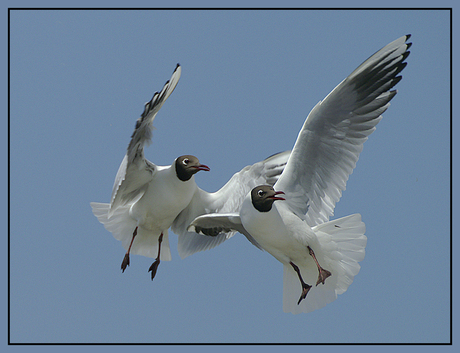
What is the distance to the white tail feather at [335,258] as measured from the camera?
5813 millimetres

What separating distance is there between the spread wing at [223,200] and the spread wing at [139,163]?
0.55m

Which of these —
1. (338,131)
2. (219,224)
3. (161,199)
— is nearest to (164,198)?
(161,199)

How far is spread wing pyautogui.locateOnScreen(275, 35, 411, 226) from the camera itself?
5.63 m

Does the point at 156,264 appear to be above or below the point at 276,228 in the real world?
below

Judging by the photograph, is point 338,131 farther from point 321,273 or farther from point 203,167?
point 203,167

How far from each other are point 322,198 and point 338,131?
24.4 inches

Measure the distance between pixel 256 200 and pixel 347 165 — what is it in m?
0.90

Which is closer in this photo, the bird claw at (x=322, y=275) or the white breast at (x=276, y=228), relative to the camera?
the white breast at (x=276, y=228)

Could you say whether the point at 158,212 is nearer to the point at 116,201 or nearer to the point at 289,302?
the point at 116,201

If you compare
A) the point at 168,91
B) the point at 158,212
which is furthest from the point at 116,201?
the point at 168,91

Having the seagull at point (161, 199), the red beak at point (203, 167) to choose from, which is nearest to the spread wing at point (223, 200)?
the seagull at point (161, 199)

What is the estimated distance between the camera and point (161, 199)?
6.48 metres

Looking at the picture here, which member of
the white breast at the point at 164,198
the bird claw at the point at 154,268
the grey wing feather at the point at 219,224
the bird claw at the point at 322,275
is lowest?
the bird claw at the point at 154,268

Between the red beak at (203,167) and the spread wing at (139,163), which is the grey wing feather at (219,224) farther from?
the spread wing at (139,163)
